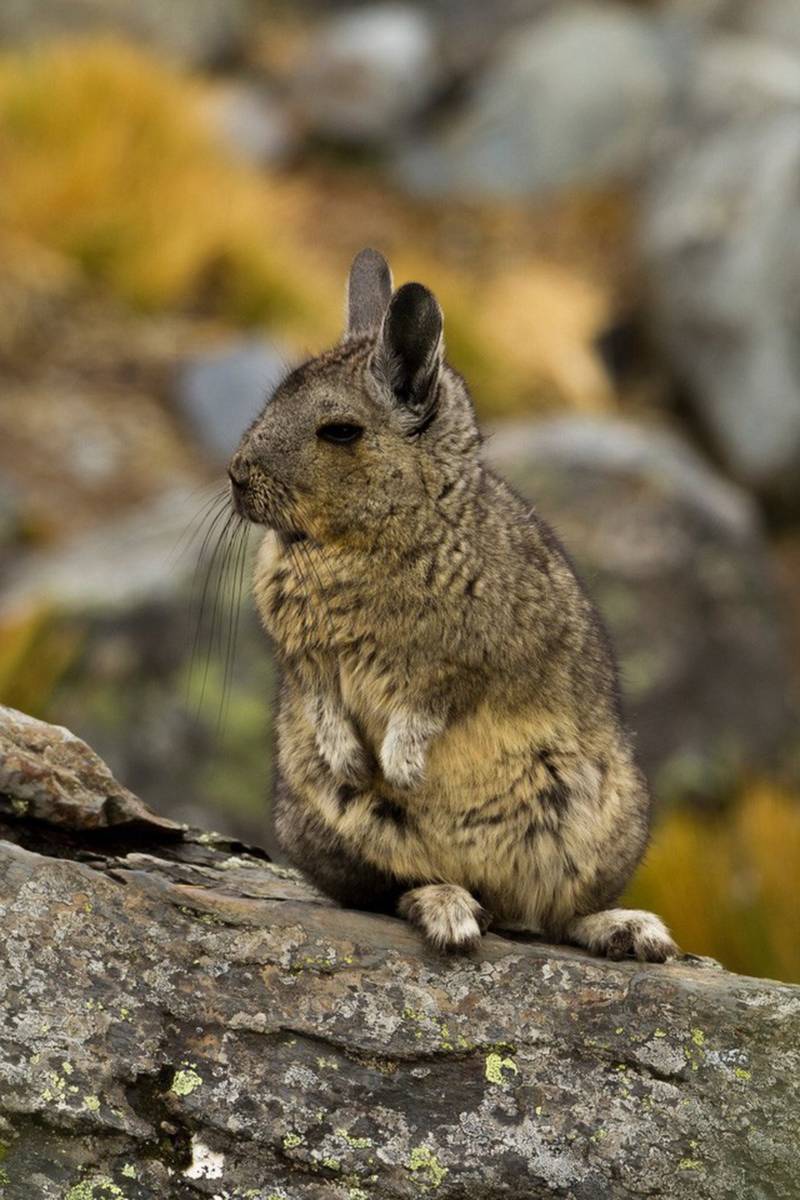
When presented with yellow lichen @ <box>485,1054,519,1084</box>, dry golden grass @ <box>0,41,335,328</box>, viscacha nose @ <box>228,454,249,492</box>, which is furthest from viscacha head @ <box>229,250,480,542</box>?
dry golden grass @ <box>0,41,335,328</box>

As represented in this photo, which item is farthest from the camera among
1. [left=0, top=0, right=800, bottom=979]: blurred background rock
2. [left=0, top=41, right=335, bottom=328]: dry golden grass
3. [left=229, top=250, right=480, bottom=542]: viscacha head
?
[left=0, top=41, right=335, bottom=328]: dry golden grass

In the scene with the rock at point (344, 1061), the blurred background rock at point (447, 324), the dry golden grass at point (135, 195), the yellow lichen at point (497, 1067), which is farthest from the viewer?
the dry golden grass at point (135, 195)

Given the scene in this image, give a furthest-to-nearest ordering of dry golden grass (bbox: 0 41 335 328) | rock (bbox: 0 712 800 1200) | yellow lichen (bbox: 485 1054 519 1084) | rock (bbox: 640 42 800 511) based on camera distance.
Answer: rock (bbox: 640 42 800 511) < dry golden grass (bbox: 0 41 335 328) < yellow lichen (bbox: 485 1054 519 1084) < rock (bbox: 0 712 800 1200)

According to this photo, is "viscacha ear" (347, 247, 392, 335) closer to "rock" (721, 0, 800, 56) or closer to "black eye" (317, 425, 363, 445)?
"black eye" (317, 425, 363, 445)

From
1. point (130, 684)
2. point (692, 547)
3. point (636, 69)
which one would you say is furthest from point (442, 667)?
point (636, 69)

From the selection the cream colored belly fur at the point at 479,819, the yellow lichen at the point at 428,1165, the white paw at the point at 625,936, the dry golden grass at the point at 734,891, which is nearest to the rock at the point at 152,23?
the dry golden grass at the point at 734,891

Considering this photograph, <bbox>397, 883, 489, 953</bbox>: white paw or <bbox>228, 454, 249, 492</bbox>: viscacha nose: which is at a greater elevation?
<bbox>228, 454, 249, 492</bbox>: viscacha nose

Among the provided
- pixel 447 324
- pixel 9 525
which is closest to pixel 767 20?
pixel 447 324

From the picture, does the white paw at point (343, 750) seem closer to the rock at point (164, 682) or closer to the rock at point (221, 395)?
the rock at point (164, 682)
